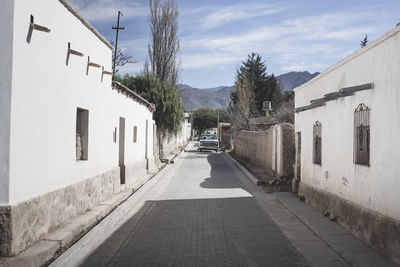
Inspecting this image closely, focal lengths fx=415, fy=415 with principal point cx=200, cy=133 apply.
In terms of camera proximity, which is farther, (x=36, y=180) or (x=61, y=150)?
(x=61, y=150)

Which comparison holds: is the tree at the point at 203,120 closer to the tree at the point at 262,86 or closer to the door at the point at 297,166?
the tree at the point at 262,86

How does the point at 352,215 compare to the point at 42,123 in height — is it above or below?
below

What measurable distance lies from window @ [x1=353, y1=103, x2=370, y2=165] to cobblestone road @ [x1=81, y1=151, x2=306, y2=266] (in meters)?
2.06

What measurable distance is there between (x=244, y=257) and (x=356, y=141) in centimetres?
322

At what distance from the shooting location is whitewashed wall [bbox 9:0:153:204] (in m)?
5.86

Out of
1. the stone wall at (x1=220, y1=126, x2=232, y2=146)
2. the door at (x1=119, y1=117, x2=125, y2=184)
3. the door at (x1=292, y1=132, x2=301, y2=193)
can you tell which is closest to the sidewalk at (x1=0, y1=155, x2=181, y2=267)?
the door at (x1=119, y1=117, x2=125, y2=184)

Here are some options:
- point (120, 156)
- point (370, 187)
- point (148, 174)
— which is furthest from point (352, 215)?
point (148, 174)

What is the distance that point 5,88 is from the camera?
18.4 ft

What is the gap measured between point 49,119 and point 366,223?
18.7 feet

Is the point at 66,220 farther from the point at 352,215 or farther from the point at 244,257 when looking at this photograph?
the point at 352,215

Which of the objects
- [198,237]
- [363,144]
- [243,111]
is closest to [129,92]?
[198,237]

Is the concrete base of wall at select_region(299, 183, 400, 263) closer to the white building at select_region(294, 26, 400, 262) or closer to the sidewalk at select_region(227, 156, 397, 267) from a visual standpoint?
the white building at select_region(294, 26, 400, 262)

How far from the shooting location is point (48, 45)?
692 cm

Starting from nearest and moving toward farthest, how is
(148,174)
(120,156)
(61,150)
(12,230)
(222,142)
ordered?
(12,230) → (61,150) → (120,156) → (148,174) → (222,142)
